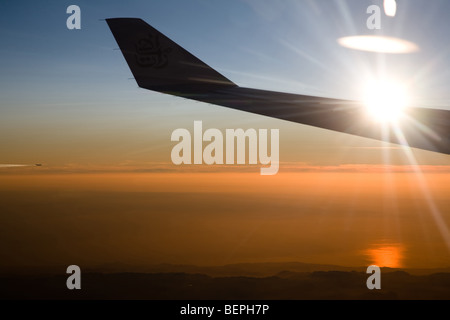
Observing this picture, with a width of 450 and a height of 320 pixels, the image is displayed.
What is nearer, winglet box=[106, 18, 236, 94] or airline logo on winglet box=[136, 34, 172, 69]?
winglet box=[106, 18, 236, 94]

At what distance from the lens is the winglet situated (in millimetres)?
15453

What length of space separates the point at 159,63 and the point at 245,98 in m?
4.02

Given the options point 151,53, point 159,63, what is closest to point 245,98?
point 159,63

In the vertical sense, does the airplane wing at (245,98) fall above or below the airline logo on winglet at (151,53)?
below

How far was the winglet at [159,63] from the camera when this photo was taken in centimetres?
1545

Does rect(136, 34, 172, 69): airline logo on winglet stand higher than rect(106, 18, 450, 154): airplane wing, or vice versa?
rect(136, 34, 172, 69): airline logo on winglet

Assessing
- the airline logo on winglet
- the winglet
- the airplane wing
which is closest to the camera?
the airplane wing

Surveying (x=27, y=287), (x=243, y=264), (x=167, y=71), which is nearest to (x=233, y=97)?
(x=167, y=71)

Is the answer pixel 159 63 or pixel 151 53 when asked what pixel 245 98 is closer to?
pixel 159 63

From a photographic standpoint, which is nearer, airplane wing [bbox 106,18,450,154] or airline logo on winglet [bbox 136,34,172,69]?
airplane wing [bbox 106,18,450,154]

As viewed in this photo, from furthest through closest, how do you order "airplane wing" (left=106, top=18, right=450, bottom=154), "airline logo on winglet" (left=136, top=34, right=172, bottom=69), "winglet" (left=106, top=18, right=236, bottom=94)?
"airline logo on winglet" (left=136, top=34, right=172, bottom=69), "winglet" (left=106, top=18, right=236, bottom=94), "airplane wing" (left=106, top=18, right=450, bottom=154)

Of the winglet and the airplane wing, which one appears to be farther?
the winglet

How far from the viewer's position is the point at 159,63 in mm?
15711
